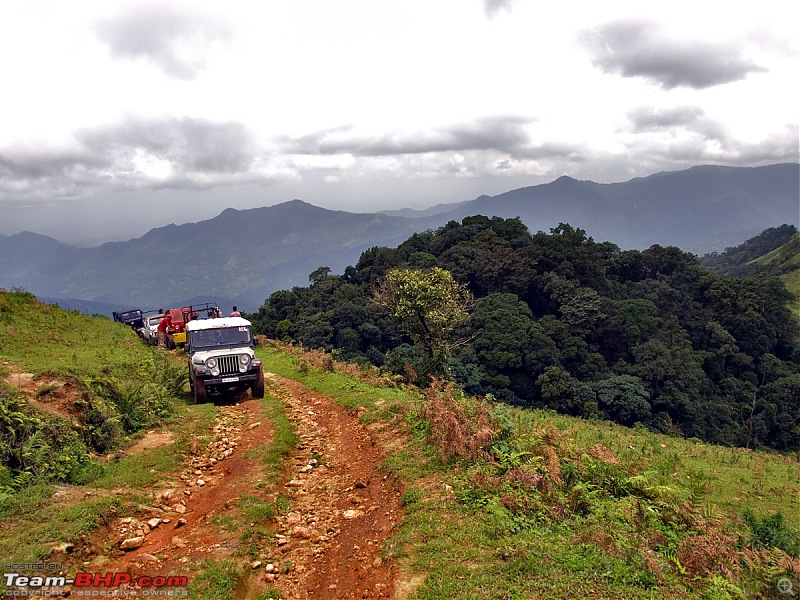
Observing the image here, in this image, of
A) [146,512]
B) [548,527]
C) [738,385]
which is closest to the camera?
[548,527]

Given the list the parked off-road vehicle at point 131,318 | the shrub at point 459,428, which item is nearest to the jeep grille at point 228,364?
the shrub at point 459,428

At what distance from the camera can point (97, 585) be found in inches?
214

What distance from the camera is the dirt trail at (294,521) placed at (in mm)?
5883

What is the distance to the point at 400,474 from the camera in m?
8.62

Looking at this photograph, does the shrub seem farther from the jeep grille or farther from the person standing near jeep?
the person standing near jeep

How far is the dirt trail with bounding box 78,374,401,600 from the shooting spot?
5883 mm

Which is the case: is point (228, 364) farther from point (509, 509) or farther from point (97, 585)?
point (509, 509)

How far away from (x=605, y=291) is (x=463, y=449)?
59.0 meters

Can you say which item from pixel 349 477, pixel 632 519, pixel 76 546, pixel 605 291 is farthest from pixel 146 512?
pixel 605 291

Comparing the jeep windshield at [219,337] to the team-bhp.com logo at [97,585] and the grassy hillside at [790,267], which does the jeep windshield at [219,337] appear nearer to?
the team-bhp.com logo at [97,585]

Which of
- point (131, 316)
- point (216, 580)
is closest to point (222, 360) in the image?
point (216, 580)

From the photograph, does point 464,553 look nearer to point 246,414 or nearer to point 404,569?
point 404,569

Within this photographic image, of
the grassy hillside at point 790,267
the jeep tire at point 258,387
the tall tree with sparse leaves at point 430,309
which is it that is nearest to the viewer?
the jeep tire at point 258,387

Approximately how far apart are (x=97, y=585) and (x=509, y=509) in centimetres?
544
